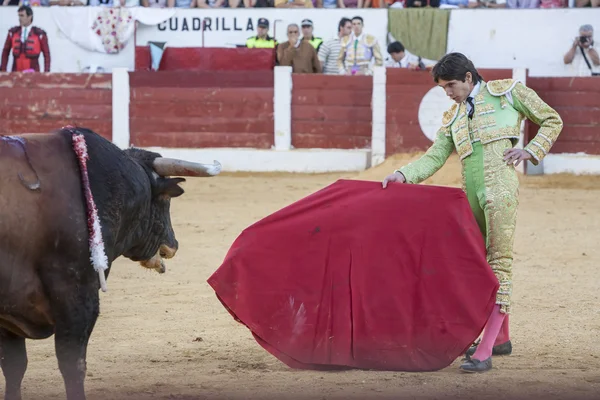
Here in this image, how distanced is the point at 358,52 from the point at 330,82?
699 mm

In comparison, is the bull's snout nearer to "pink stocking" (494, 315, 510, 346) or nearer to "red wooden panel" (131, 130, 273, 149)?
"pink stocking" (494, 315, 510, 346)

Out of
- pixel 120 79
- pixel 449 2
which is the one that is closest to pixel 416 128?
pixel 449 2

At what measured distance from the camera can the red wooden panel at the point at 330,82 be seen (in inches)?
459

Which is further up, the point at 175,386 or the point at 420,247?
the point at 420,247

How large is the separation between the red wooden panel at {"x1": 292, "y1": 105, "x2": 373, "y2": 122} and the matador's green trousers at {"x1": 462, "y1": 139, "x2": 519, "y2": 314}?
763 centimetres

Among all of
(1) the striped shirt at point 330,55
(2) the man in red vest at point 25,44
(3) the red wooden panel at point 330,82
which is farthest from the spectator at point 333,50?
(2) the man in red vest at point 25,44

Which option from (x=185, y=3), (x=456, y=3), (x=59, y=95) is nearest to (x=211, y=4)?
(x=185, y=3)

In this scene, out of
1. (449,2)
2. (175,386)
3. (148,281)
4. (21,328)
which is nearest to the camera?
(21,328)

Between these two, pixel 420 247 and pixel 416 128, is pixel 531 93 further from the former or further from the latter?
pixel 416 128

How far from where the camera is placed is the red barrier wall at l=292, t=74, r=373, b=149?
11719 millimetres

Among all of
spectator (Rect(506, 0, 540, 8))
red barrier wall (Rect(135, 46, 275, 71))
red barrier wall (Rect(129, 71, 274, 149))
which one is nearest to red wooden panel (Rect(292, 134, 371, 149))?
red barrier wall (Rect(129, 71, 274, 149))

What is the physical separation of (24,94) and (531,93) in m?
9.02

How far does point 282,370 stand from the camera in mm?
4168

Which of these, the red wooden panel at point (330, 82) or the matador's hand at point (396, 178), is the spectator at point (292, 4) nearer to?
the red wooden panel at point (330, 82)
